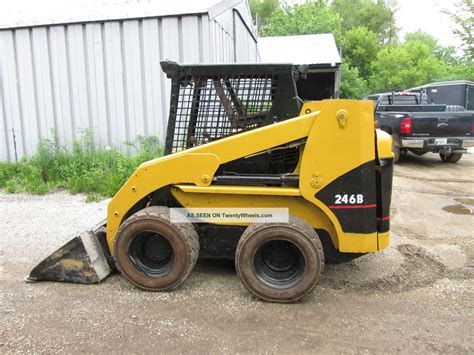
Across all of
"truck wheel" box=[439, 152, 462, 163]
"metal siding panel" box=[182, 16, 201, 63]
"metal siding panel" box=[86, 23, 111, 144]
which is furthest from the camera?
"truck wheel" box=[439, 152, 462, 163]

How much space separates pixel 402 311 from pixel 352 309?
40 centimetres

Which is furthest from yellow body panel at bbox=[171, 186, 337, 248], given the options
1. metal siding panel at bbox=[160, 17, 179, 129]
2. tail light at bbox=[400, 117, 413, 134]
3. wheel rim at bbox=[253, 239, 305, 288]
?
tail light at bbox=[400, 117, 413, 134]

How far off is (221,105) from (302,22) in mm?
34496

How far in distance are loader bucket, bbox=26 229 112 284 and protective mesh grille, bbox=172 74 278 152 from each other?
4.30ft

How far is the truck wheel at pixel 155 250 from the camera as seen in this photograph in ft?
13.5

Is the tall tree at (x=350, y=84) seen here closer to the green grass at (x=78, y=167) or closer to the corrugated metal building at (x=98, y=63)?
the corrugated metal building at (x=98, y=63)

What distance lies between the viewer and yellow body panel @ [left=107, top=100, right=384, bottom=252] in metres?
3.89

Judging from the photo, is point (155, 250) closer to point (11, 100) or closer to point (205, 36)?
point (205, 36)

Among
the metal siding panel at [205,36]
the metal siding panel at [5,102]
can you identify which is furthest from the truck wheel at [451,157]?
the metal siding panel at [5,102]

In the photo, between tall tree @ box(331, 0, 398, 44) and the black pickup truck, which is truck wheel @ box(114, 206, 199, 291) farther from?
tall tree @ box(331, 0, 398, 44)

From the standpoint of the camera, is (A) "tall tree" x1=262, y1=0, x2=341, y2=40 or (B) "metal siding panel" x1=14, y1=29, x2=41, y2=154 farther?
(A) "tall tree" x1=262, y1=0, x2=341, y2=40

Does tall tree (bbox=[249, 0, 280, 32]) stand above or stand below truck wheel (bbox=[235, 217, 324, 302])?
above

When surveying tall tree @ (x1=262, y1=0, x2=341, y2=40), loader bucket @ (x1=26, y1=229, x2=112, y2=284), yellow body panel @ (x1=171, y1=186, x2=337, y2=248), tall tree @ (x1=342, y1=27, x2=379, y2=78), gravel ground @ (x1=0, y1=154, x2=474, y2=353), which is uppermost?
tall tree @ (x1=262, y1=0, x2=341, y2=40)

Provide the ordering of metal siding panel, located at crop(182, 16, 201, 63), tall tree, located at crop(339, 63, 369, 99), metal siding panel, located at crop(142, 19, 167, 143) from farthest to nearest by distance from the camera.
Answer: tall tree, located at crop(339, 63, 369, 99) < metal siding panel, located at crop(142, 19, 167, 143) < metal siding panel, located at crop(182, 16, 201, 63)
